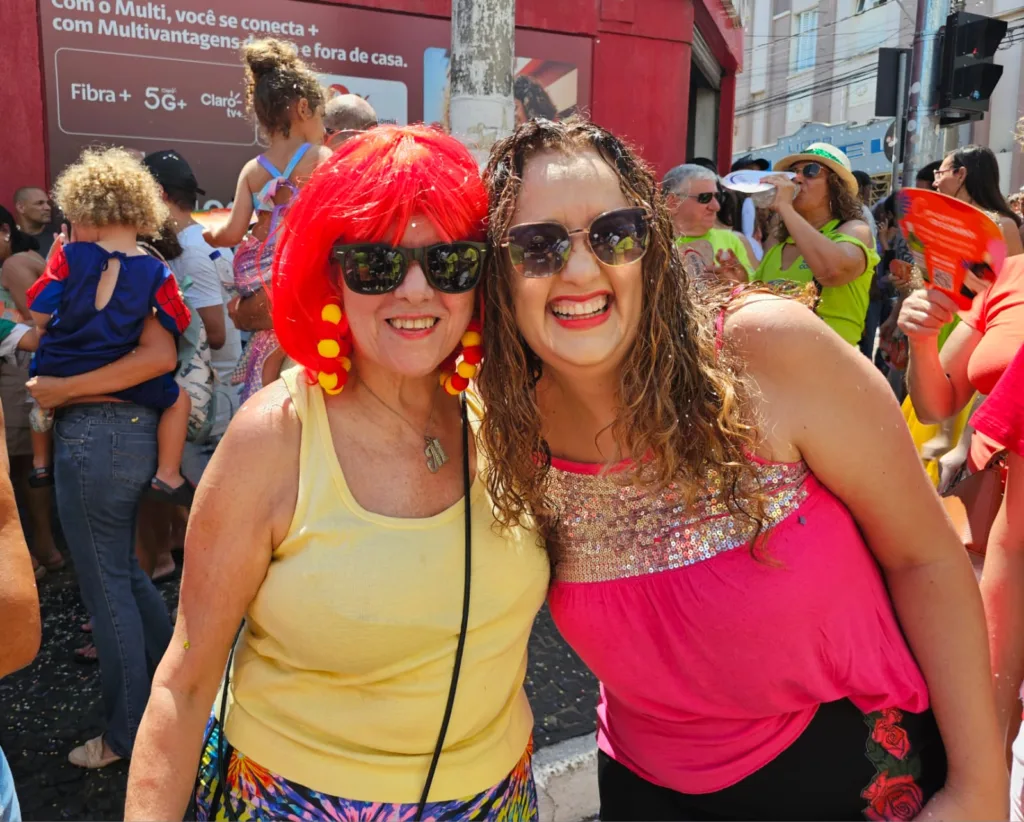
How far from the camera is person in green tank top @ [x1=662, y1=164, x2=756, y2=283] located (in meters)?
4.80

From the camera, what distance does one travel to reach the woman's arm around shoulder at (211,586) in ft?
4.74

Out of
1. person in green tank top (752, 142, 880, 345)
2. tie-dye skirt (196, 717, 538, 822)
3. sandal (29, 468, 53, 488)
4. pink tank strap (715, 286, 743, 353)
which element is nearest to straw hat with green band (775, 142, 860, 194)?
person in green tank top (752, 142, 880, 345)

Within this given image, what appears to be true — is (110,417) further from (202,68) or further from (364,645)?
(202,68)

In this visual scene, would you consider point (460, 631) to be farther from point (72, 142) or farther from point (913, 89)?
point (913, 89)

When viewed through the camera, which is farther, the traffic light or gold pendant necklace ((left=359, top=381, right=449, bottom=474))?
the traffic light

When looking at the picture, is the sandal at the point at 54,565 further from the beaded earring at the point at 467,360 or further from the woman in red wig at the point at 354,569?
the beaded earring at the point at 467,360

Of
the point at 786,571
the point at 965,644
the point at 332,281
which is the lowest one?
the point at 965,644

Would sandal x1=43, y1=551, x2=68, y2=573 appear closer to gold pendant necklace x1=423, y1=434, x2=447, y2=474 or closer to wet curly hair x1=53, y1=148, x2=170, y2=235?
wet curly hair x1=53, y1=148, x2=170, y2=235

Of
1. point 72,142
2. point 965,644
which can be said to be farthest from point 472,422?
point 72,142

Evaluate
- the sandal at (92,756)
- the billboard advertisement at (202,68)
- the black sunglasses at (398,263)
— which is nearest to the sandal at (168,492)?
the sandal at (92,756)

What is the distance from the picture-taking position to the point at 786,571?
4.93ft

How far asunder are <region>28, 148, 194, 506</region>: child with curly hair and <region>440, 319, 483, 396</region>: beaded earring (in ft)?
5.64

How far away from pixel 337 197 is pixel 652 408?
717mm

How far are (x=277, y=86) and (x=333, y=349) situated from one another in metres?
2.24
